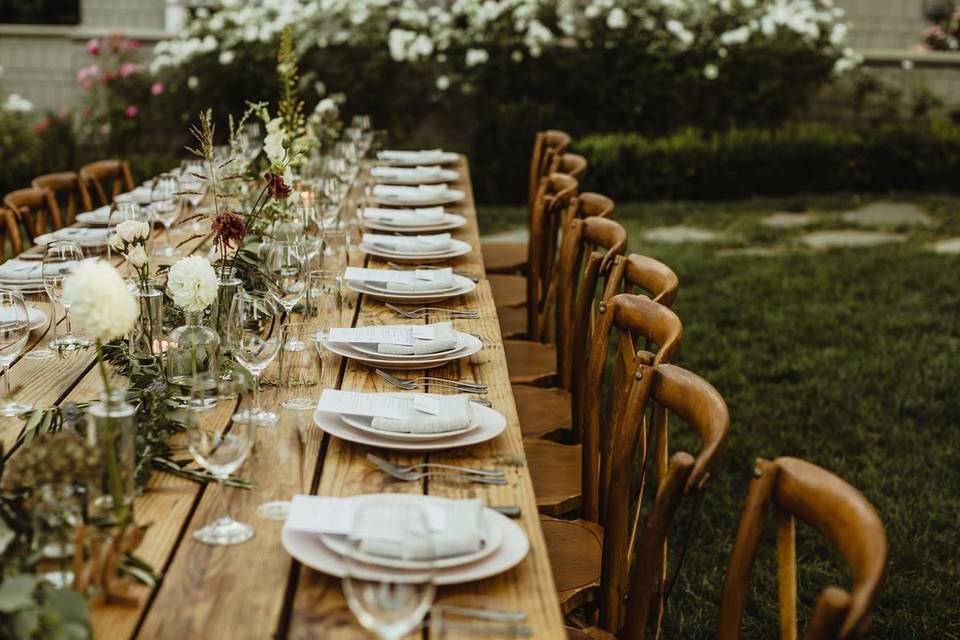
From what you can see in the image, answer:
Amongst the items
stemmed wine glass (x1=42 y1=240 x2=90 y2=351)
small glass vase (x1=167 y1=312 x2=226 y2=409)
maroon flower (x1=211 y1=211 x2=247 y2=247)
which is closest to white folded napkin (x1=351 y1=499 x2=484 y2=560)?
small glass vase (x1=167 y1=312 x2=226 y2=409)

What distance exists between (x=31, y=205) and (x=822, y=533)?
3.88 m

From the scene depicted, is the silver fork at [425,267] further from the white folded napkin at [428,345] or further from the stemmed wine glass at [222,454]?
the stemmed wine glass at [222,454]

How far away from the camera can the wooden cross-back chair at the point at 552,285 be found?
13.8 feet

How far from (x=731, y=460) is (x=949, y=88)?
8717 mm

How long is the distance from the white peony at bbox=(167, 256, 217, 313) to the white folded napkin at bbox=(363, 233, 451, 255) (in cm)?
157

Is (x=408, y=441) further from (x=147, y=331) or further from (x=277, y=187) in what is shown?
(x=277, y=187)

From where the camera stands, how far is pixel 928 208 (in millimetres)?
9836

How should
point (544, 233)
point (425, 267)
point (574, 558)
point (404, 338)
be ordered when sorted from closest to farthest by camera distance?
1. point (574, 558)
2. point (404, 338)
3. point (425, 267)
4. point (544, 233)

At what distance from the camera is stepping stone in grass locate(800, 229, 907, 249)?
8398 mm

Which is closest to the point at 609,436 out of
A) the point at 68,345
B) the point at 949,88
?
the point at 68,345

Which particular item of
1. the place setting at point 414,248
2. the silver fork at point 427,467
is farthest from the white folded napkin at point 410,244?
the silver fork at point 427,467

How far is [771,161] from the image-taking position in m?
10.4

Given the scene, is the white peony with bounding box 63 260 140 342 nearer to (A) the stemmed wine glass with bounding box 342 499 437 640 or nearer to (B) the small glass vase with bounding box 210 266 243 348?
(A) the stemmed wine glass with bounding box 342 499 437 640

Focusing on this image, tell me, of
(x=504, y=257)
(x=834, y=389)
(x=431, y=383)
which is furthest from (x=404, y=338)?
(x=834, y=389)
